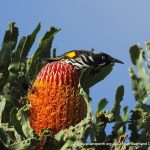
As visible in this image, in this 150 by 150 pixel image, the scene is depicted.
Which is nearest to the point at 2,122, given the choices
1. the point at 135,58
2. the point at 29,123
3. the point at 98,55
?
the point at 29,123

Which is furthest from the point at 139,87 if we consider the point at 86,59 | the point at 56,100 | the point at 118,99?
the point at 86,59

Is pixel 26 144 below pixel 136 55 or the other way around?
below

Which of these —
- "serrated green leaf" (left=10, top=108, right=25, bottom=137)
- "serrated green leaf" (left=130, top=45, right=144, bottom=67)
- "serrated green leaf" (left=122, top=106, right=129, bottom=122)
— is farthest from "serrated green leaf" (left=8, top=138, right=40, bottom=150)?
"serrated green leaf" (left=130, top=45, right=144, bottom=67)

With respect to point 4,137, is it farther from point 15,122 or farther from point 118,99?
point 118,99

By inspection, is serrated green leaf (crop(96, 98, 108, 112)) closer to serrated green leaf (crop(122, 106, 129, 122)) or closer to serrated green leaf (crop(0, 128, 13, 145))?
serrated green leaf (crop(122, 106, 129, 122))

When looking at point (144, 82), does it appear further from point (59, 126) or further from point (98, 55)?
point (98, 55)

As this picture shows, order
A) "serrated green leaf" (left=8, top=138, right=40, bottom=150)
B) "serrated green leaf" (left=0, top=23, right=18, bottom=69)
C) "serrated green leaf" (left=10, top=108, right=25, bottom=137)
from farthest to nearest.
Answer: "serrated green leaf" (left=0, top=23, right=18, bottom=69), "serrated green leaf" (left=10, top=108, right=25, bottom=137), "serrated green leaf" (left=8, top=138, right=40, bottom=150)

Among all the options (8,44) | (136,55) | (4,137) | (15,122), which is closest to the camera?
(4,137)

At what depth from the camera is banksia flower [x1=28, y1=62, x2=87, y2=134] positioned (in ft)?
18.9

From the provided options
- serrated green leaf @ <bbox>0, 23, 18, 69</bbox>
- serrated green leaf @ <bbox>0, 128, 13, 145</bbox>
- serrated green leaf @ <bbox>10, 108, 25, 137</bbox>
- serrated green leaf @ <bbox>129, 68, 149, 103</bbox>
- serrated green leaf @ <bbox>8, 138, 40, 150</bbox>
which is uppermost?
serrated green leaf @ <bbox>0, 23, 18, 69</bbox>

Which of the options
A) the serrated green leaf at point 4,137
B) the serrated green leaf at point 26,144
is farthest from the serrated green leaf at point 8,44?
the serrated green leaf at point 26,144

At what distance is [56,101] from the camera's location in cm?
581

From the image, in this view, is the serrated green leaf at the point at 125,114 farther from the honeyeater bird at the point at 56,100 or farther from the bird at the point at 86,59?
the bird at the point at 86,59

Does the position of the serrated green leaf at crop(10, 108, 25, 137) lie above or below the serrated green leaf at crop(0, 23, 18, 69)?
below
